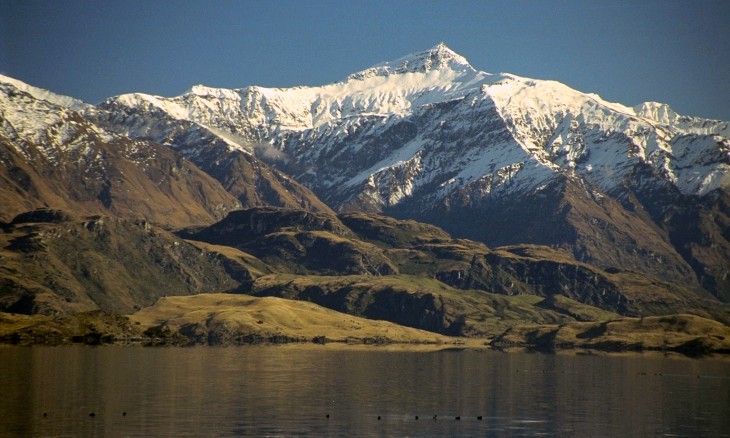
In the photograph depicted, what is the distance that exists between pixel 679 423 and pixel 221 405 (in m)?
76.5

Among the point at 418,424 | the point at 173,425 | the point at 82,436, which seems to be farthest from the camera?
the point at 418,424

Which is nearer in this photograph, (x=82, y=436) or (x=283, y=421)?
(x=82, y=436)

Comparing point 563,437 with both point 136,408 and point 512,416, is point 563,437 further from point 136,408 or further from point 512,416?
→ point 136,408

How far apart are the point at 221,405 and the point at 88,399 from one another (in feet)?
77.8

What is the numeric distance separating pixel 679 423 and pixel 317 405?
61.1 metres

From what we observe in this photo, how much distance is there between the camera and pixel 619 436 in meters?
170

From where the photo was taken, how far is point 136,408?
612 feet

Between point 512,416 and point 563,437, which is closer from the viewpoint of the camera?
point 563,437

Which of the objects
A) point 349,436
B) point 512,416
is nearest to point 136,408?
point 349,436

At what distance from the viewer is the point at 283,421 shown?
6841 inches

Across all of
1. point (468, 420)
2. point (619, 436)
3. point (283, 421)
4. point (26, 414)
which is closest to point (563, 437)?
point (619, 436)

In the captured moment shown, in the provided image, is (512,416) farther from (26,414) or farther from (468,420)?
(26,414)

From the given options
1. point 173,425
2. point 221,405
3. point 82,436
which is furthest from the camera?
point 221,405

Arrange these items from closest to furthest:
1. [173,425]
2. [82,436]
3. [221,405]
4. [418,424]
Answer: [82,436], [173,425], [418,424], [221,405]
